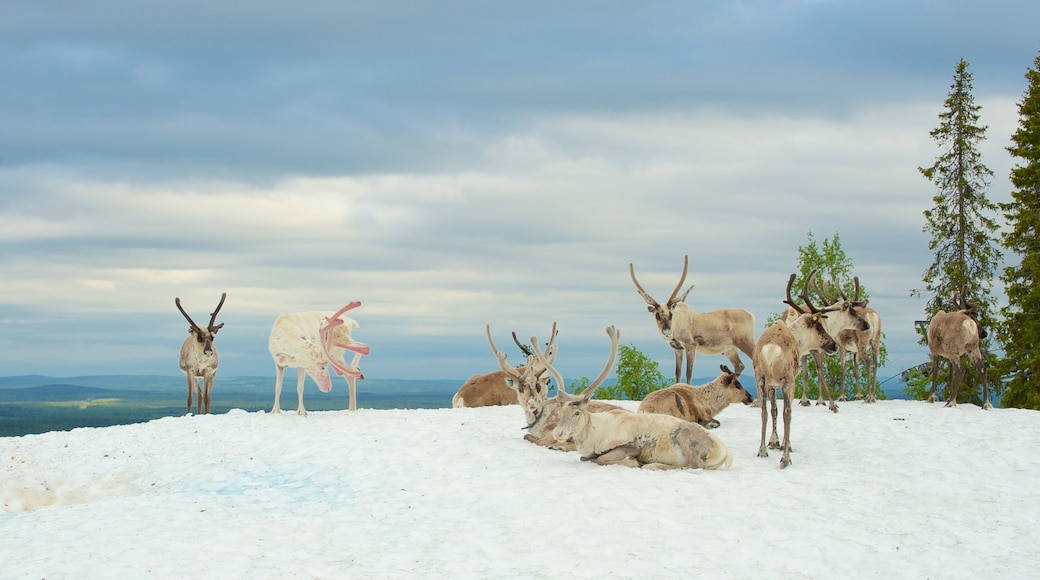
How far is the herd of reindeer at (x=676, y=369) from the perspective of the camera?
12.7 meters

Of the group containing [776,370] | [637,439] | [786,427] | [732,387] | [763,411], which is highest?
[776,370]

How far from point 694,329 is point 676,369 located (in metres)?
1.03

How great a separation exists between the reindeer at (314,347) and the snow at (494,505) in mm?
1674

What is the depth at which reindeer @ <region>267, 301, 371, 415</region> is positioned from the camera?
17562 millimetres

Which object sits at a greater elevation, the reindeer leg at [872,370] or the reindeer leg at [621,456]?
the reindeer leg at [872,370]

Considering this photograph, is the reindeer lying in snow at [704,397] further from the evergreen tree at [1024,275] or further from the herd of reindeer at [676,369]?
the evergreen tree at [1024,275]

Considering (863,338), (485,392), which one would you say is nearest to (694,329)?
(863,338)

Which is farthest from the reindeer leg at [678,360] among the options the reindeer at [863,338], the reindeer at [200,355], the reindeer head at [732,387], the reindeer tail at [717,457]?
the reindeer at [200,355]

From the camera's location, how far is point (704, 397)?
52.2 feet

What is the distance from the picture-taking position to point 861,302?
18.3m

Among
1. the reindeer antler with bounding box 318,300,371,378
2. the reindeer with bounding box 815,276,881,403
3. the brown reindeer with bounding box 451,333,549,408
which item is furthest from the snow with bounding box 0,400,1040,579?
the brown reindeer with bounding box 451,333,549,408

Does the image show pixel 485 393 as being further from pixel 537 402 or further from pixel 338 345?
pixel 537 402

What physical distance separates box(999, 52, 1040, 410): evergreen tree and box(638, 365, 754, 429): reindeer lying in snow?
54.9 ft

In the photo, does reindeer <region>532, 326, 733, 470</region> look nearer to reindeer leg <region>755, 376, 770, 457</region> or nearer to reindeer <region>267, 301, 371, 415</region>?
reindeer leg <region>755, 376, 770, 457</region>
